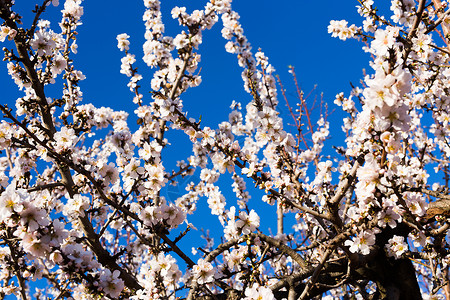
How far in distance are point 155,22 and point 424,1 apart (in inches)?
210

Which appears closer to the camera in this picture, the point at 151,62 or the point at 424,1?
the point at 424,1

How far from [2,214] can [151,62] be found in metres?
4.57

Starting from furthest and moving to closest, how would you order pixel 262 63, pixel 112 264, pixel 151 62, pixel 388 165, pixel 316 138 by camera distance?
1. pixel 262 63
2. pixel 316 138
3. pixel 151 62
4. pixel 112 264
5. pixel 388 165

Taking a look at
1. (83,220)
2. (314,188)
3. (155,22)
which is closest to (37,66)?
(83,220)

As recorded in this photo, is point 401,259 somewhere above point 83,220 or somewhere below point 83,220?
below

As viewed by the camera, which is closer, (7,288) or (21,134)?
(21,134)

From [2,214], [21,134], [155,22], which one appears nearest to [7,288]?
[21,134]

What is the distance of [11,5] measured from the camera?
4113 millimetres

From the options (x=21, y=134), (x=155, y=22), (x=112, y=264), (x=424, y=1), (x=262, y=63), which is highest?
(x=155, y=22)

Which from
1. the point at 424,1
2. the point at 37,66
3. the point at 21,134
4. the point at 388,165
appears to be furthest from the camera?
the point at 37,66

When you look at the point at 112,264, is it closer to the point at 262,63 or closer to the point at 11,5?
the point at 11,5

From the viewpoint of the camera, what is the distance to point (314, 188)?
4039mm

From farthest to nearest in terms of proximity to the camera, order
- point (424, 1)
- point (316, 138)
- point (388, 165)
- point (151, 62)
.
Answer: point (316, 138) < point (151, 62) < point (424, 1) < point (388, 165)

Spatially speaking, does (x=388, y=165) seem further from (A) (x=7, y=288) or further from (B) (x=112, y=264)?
(A) (x=7, y=288)
